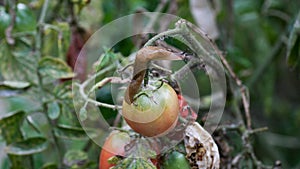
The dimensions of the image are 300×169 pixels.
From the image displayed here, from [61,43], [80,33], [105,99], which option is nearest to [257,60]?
[80,33]

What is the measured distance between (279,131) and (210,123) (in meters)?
0.85

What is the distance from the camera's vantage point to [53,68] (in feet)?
2.88

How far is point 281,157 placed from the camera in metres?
1.40

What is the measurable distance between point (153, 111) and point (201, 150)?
0.28ft

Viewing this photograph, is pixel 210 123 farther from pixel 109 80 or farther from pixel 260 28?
pixel 260 28

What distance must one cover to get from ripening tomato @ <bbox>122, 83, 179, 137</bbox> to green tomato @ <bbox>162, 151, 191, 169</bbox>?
52mm

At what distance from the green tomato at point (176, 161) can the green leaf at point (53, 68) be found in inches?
11.4

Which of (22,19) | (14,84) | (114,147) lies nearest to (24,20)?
(22,19)

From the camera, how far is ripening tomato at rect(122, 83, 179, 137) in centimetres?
57

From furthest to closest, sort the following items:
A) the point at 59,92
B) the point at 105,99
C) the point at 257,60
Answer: the point at 257,60, the point at 59,92, the point at 105,99

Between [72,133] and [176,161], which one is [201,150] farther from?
[72,133]

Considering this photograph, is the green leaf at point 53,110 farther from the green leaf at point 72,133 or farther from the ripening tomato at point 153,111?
the ripening tomato at point 153,111

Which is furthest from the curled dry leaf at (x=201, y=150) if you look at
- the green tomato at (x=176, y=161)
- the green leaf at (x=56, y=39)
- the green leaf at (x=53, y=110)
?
the green leaf at (x=56, y=39)

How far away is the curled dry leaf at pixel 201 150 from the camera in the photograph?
0.62 m
